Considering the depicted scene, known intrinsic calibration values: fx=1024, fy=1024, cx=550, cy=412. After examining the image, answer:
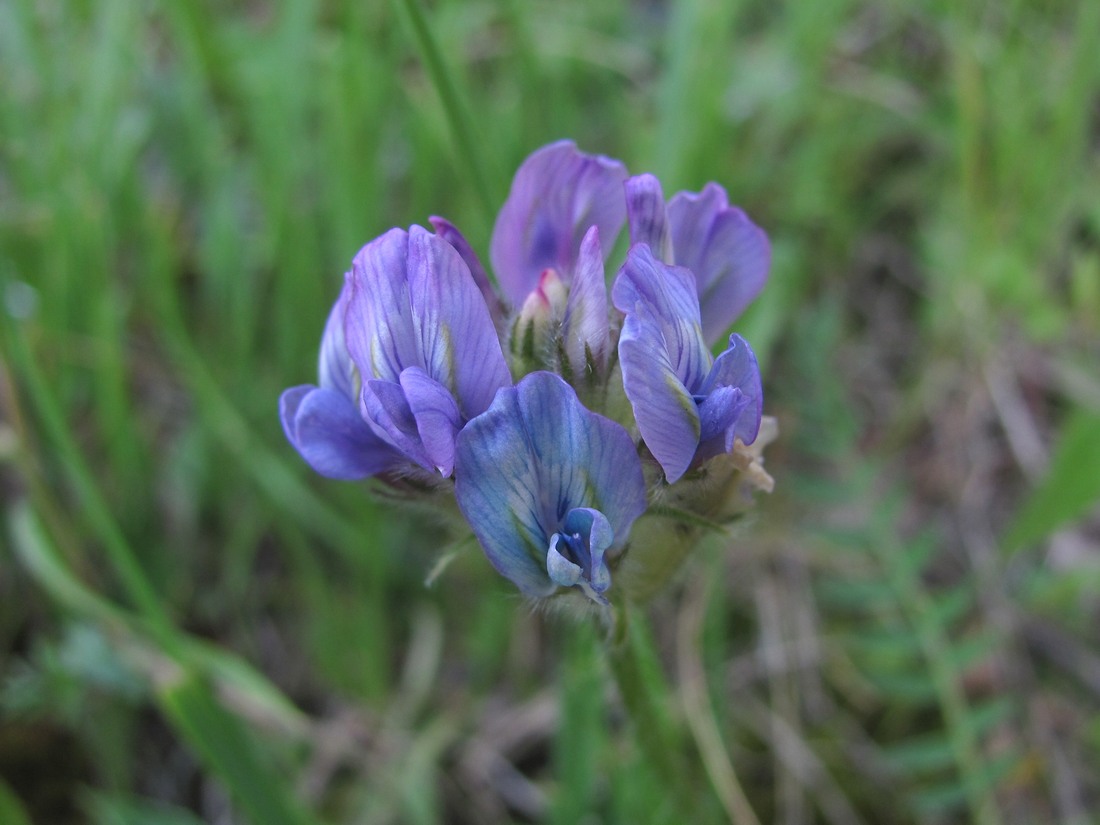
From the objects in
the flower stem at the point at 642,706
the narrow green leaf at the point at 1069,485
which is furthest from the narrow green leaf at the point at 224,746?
the narrow green leaf at the point at 1069,485

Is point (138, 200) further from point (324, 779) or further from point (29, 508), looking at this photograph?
point (324, 779)

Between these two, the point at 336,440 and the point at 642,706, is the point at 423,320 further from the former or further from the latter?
the point at 642,706

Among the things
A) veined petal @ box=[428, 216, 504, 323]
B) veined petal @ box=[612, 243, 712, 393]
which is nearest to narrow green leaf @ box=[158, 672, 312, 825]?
veined petal @ box=[428, 216, 504, 323]

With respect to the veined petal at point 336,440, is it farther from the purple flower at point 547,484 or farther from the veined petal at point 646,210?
the veined petal at point 646,210

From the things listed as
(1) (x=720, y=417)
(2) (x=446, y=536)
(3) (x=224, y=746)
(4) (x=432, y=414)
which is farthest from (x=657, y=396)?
(2) (x=446, y=536)

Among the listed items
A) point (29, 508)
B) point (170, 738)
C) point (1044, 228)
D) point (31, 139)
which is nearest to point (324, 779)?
point (170, 738)
